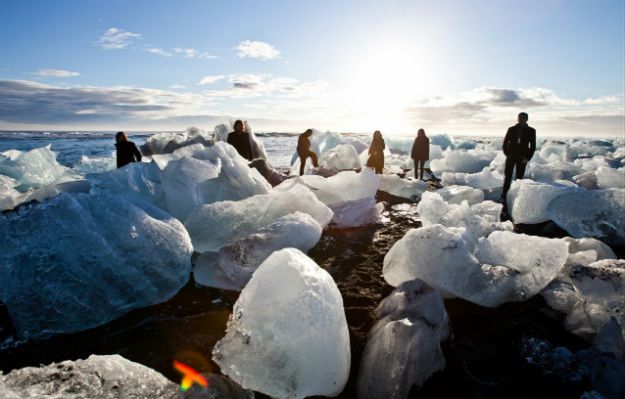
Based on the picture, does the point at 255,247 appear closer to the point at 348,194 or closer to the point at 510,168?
the point at 348,194

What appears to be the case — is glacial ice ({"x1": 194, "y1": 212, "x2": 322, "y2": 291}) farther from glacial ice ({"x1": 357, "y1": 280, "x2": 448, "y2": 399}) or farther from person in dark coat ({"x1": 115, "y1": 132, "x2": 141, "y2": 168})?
person in dark coat ({"x1": 115, "y1": 132, "x2": 141, "y2": 168})

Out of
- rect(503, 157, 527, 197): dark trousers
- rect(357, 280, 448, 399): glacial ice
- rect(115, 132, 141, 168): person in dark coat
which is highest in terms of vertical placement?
rect(115, 132, 141, 168): person in dark coat

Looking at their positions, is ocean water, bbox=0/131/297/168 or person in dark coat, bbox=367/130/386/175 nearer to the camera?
person in dark coat, bbox=367/130/386/175

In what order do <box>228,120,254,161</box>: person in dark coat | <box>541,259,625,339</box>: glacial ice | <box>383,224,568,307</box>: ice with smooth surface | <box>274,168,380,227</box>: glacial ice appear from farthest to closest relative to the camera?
1. <box>228,120,254,161</box>: person in dark coat
2. <box>274,168,380,227</box>: glacial ice
3. <box>383,224,568,307</box>: ice with smooth surface
4. <box>541,259,625,339</box>: glacial ice

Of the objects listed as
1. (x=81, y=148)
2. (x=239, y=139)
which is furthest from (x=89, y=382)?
(x=81, y=148)

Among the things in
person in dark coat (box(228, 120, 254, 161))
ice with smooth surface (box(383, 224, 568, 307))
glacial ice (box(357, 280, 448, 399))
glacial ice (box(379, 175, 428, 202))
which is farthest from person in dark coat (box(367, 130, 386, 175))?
glacial ice (box(357, 280, 448, 399))

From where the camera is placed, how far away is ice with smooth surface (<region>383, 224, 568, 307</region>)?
2.52 metres

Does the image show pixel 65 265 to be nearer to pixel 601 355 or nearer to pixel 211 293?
pixel 211 293

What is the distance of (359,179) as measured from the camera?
5.05 meters

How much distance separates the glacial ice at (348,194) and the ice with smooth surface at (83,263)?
216 centimetres

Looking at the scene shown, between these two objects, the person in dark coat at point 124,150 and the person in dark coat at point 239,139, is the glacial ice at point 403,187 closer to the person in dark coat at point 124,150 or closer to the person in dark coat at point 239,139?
the person in dark coat at point 239,139

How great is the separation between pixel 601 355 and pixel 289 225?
2.21 m

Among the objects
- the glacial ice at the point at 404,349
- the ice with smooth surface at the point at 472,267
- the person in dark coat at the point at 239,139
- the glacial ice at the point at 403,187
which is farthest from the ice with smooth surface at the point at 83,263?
the glacial ice at the point at 403,187

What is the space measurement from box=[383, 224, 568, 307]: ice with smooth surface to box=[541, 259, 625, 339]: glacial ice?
136 millimetres
